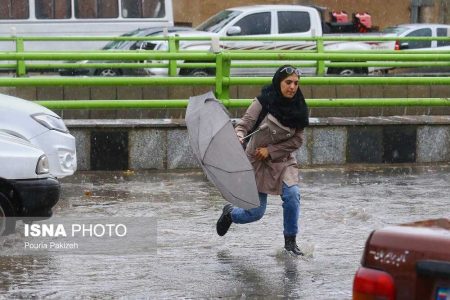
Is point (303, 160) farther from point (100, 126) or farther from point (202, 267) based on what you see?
point (202, 267)

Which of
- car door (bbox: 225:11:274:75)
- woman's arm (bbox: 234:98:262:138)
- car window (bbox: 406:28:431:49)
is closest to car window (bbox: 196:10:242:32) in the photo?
car door (bbox: 225:11:274:75)

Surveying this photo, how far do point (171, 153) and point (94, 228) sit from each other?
3945 mm

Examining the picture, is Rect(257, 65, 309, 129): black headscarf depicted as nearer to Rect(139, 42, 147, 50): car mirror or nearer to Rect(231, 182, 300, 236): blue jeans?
Rect(231, 182, 300, 236): blue jeans

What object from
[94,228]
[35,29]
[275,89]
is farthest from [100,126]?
[35,29]

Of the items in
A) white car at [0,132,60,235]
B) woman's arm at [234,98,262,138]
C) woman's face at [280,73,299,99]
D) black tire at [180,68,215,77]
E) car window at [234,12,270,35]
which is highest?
woman's face at [280,73,299,99]

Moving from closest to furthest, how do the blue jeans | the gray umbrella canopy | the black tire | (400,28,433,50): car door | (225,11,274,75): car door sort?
the gray umbrella canopy → the blue jeans → the black tire → (225,11,274,75): car door → (400,28,433,50): car door

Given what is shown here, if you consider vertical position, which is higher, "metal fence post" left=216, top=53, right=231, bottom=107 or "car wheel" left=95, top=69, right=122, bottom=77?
"metal fence post" left=216, top=53, right=231, bottom=107

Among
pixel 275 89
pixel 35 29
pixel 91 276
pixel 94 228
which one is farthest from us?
pixel 35 29

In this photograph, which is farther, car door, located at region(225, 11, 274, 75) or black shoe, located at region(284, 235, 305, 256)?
car door, located at region(225, 11, 274, 75)

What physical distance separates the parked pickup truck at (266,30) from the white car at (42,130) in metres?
11.3

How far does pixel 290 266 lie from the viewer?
870cm

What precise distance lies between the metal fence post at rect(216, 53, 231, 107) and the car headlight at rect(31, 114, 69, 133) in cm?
289

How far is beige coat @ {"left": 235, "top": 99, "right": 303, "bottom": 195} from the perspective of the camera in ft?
29.5

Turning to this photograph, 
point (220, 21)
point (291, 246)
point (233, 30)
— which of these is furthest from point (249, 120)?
point (220, 21)
